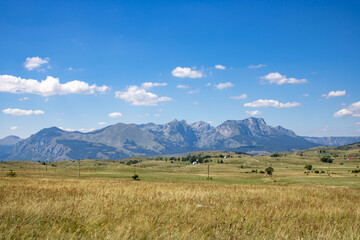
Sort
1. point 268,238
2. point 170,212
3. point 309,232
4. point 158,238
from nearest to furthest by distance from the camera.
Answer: point 158,238, point 268,238, point 309,232, point 170,212

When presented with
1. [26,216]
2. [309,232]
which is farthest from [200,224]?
[26,216]

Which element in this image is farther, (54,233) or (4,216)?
(4,216)

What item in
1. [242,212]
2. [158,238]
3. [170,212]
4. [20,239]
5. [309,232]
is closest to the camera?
[20,239]

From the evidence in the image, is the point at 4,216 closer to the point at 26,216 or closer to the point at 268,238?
the point at 26,216

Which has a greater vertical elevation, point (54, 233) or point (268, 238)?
point (54, 233)

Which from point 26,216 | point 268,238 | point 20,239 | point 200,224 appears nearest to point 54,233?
point 20,239

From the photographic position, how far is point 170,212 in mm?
10461

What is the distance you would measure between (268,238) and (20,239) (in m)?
6.54

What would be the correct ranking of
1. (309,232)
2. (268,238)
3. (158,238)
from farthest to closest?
1. (309,232)
2. (268,238)
3. (158,238)

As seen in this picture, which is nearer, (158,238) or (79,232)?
(158,238)

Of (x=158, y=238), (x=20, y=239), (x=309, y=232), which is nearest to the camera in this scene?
(x=20, y=239)

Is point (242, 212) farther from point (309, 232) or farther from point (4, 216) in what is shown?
point (4, 216)

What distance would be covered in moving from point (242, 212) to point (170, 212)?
10.1 ft

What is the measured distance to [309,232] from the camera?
28.6 feet
